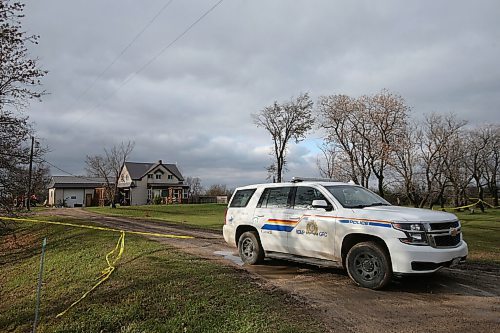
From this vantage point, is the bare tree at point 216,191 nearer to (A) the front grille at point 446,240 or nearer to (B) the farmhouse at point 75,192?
(B) the farmhouse at point 75,192

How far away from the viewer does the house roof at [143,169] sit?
222ft

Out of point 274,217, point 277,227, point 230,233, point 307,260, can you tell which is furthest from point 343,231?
point 230,233

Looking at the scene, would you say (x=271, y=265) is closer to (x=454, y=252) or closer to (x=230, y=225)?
(x=230, y=225)

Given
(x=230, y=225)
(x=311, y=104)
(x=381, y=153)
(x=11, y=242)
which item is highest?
(x=311, y=104)

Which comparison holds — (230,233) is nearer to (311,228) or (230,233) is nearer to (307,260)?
(307,260)

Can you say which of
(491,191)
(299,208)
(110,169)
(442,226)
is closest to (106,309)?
(299,208)

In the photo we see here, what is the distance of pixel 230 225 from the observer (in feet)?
31.7

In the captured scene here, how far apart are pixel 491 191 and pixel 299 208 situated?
224 feet

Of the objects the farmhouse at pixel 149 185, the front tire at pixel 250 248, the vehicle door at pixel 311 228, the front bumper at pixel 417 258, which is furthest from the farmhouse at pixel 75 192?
the front bumper at pixel 417 258

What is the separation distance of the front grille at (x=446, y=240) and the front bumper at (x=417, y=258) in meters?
0.10

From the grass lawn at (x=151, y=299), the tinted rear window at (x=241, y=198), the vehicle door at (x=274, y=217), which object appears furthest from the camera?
the tinted rear window at (x=241, y=198)

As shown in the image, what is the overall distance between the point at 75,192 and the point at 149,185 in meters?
14.2

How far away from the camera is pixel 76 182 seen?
7131cm

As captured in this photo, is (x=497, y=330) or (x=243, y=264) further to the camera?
(x=243, y=264)
